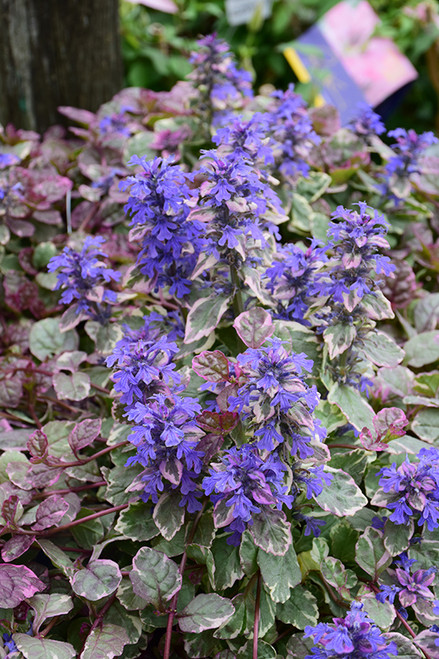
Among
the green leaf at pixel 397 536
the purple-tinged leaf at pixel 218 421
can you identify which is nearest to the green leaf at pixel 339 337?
the purple-tinged leaf at pixel 218 421

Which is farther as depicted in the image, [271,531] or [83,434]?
[83,434]

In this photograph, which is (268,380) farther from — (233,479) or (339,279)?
(339,279)

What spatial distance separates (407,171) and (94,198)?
848 millimetres

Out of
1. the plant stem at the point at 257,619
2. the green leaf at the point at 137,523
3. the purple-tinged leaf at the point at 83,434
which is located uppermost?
the purple-tinged leaf at the point at 83,434

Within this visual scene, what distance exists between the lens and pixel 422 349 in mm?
1469

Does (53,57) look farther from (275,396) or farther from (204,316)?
(275,396)

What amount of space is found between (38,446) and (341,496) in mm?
552

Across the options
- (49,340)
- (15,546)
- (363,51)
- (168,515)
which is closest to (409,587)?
(168,515)

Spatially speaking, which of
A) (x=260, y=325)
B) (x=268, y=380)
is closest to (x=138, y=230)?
(x=260, y=325)

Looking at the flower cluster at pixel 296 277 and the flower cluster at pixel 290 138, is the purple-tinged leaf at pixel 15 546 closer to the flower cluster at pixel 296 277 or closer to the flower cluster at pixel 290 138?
the flower cluster at pixel 296 277

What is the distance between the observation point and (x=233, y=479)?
965 mm

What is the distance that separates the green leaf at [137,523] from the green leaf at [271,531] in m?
0.20

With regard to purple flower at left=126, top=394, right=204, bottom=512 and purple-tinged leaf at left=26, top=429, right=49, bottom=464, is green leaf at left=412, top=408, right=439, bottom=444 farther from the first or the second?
purple-tinged leaf at left=26, top=429, right=49, bottom=464

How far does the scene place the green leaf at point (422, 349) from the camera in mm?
1446
